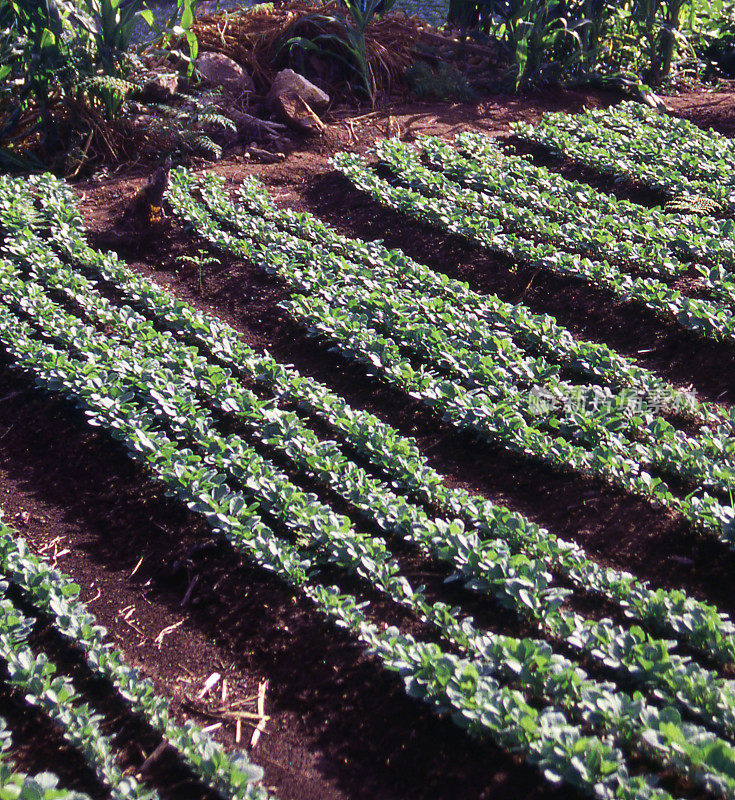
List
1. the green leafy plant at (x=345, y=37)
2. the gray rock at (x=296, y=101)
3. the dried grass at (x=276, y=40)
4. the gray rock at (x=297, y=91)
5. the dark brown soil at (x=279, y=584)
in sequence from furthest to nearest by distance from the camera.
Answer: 1. the dried grass at (x=276, y=40)
2. the green leafy plant at (x=345, y=37)
3. the gray rock at (x=297, y=91)
4. the gray rock at (x=296, y=101)
5. the dark brown soil at (x=279, y=584)

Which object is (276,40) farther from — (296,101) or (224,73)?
(296,101)

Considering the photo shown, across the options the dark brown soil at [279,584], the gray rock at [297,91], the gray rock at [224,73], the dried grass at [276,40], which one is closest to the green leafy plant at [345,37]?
the dried grass at [276,40]

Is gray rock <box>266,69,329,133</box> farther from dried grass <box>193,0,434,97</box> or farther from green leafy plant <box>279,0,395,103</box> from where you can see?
dried grass <box>193,0,434,97</box>

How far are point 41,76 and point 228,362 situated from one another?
4353 mm

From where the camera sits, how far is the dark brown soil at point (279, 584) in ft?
8.69

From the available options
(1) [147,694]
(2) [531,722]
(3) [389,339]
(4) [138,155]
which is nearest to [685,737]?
(2) [531,722]

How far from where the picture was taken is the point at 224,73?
29.6ft

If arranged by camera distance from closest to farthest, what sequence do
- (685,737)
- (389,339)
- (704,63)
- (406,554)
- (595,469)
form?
(685,737), (406,554), (595,469), (389,339), (704,63)

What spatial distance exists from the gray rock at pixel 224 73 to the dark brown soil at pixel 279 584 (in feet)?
13.7

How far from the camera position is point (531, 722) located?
7.95 feet

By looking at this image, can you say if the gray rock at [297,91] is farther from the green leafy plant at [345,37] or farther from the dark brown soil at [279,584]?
the dark brown soil at [279,584]

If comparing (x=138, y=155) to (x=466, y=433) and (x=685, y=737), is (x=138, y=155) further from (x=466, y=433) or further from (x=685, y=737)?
(x=685, y=737)

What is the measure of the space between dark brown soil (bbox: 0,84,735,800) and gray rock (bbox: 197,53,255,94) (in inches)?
165

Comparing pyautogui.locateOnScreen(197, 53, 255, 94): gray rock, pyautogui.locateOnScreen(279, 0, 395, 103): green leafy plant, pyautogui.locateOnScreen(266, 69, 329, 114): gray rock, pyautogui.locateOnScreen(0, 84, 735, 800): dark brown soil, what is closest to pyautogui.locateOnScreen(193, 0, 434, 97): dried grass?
pyautogui.locateOnScreen(279, 0, 395, 103): green leafy plant
